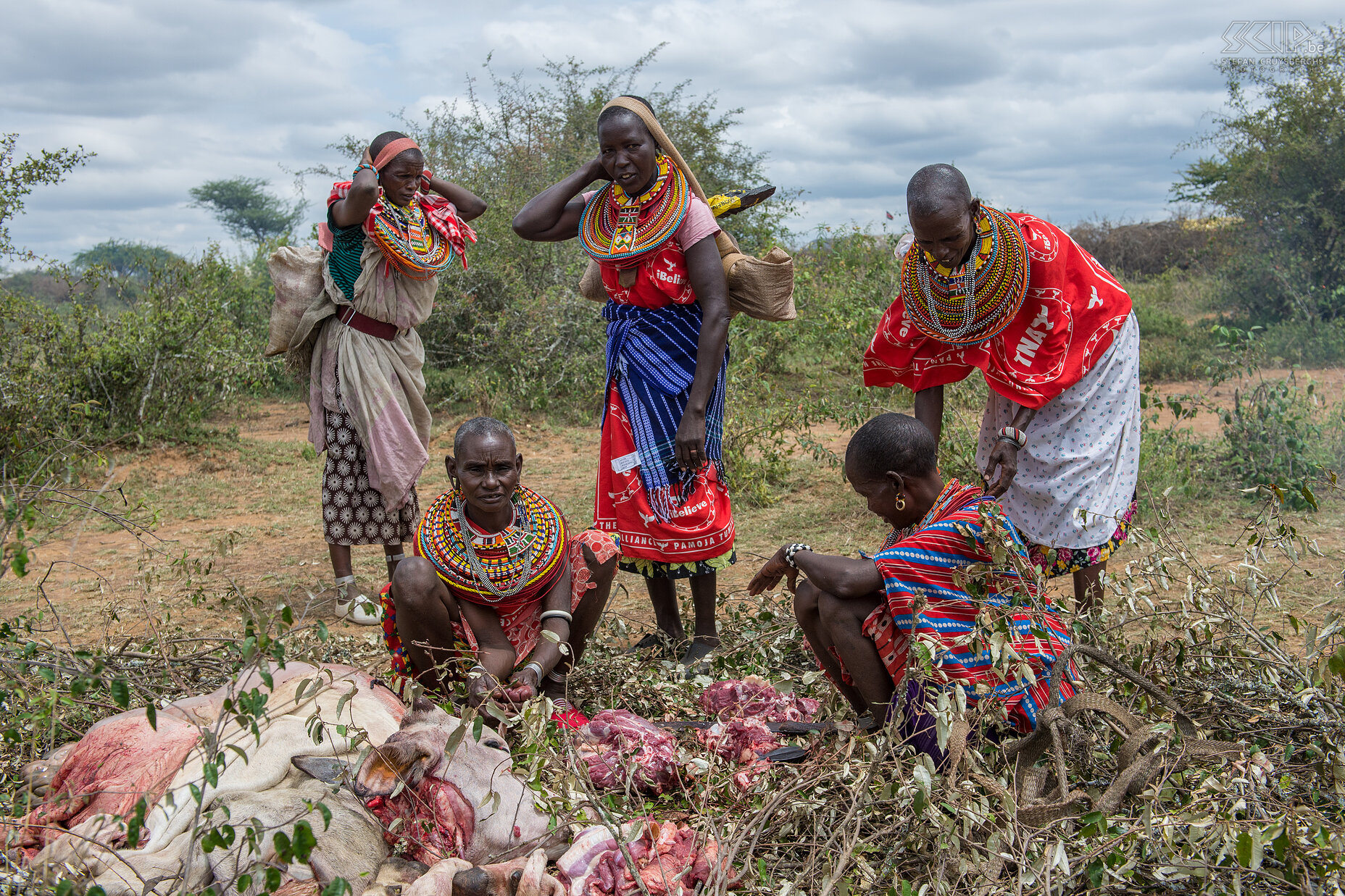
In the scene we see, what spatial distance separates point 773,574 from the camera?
8.38 ft

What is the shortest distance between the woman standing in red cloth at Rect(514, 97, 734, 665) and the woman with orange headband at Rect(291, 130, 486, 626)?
0.76 metres

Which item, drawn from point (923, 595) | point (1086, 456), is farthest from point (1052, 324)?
point (923, 595)

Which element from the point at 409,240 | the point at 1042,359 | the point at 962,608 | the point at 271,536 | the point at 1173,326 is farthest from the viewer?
the point at 1173,326

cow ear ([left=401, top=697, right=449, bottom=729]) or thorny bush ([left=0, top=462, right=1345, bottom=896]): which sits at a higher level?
cow ear ([left=401, top=697, right=449, bottom=729])

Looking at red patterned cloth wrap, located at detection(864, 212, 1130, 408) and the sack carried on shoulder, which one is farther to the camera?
the sack carried on shoulder

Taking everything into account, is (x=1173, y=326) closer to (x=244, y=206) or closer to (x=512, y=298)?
(x=512, y=298)

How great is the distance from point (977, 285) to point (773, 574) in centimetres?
109

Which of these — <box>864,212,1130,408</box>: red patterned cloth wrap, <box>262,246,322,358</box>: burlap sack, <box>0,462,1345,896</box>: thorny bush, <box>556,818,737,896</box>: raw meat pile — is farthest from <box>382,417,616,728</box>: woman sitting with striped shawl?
<box>262,246,322,358</box>: burlap sack

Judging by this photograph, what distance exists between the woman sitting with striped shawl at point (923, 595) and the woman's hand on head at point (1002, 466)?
1.44ft

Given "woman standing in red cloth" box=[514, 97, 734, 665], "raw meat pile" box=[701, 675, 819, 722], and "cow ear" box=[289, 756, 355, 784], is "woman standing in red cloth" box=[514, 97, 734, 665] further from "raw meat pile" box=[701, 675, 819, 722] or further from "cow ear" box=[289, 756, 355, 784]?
"cow ear" box=[289, 756, 355, 784]

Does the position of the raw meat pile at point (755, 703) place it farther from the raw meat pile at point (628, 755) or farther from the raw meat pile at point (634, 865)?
the raw meat pile at point (634, 865)

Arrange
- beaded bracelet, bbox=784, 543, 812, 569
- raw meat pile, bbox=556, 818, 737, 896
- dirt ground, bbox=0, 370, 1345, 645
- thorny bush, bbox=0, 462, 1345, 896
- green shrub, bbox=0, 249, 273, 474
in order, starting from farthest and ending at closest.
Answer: green shrub, bbox=0, 249, 273, 474 → dirt ground, bbox=0, 370, 1345, 645 → beaded bracelet, bbox=784, 543, 812, 569 → raw meat pile, bbox=556, 818, 737, 896 → thorny bush, bbox=0, 462, 1345, 896

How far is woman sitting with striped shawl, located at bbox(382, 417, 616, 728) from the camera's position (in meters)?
2.85

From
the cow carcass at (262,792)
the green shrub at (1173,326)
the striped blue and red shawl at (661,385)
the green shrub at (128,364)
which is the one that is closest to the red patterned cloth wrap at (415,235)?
the striped blue and red shawl at (661,385)
